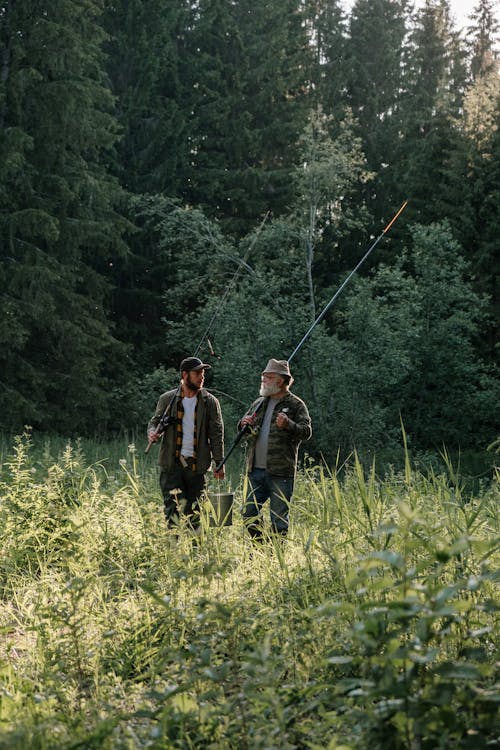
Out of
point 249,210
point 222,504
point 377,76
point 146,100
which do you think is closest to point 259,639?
point 222,504

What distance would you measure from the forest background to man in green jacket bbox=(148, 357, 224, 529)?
5847mm

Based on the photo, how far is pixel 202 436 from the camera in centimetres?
800

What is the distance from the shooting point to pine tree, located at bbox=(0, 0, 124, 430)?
20188mm

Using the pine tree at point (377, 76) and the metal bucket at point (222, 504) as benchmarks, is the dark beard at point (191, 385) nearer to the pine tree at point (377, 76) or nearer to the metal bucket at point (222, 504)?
the metal bucket at point (222, 504)

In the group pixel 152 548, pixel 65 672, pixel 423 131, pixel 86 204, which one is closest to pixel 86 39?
pixel 86 204

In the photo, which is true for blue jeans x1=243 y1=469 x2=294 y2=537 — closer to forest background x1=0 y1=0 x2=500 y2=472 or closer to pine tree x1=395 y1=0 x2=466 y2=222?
forest background x1=0 y1=0 x2=500 y2=472

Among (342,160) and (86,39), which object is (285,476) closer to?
(342,160)

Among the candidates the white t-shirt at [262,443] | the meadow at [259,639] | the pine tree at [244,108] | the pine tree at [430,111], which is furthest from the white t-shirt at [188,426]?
the pine tree at [244,108]

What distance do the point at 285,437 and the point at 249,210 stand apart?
76.2 feet

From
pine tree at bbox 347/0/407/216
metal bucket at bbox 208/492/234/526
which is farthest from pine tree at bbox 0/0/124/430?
pine tree at bbox 347/0/407/216

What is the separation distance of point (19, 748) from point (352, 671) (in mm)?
1512

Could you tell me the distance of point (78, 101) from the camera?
21281mm

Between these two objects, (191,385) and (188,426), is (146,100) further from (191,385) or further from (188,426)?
(188,426)

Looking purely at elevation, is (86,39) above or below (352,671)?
above
